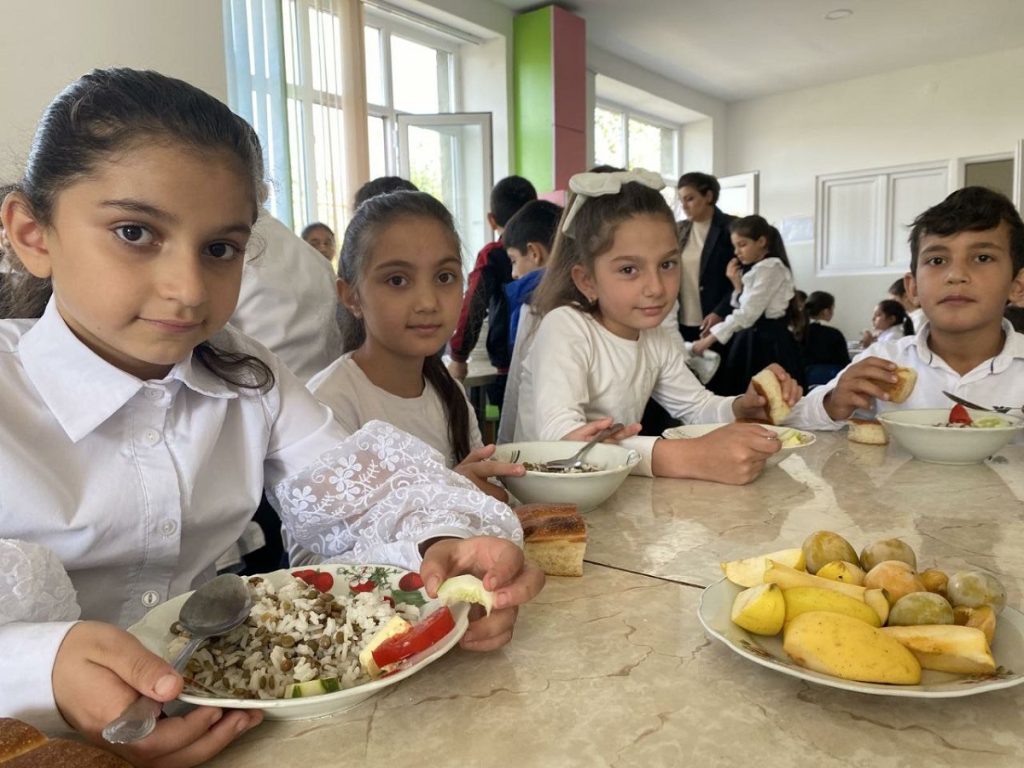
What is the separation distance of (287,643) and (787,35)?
302 inches

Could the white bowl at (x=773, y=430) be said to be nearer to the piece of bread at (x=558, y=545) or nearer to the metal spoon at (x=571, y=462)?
the metal spoon at (x=571, y=462)

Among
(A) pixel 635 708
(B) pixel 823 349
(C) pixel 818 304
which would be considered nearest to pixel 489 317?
(A) pixel 635 708

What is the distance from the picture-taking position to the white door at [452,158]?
5512mm

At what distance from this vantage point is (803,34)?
22.3 ft

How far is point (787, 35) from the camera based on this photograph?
6816mm

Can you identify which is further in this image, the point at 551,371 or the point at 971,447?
the point at 551,371

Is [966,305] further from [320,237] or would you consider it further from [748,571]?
[320,237]

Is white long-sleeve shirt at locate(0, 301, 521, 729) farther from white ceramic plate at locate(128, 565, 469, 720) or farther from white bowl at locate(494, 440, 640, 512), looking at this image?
white bowl at locate(494, 440, 640, 512)

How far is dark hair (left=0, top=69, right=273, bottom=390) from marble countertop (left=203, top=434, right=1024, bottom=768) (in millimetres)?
598

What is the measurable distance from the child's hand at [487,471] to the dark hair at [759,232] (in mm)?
3743

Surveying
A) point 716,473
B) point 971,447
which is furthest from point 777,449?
A: point 971,447

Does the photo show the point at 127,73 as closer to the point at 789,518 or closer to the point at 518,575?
the point at 518,575

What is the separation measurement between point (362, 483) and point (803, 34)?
24.3ft

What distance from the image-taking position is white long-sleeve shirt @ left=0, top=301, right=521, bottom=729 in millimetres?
784
